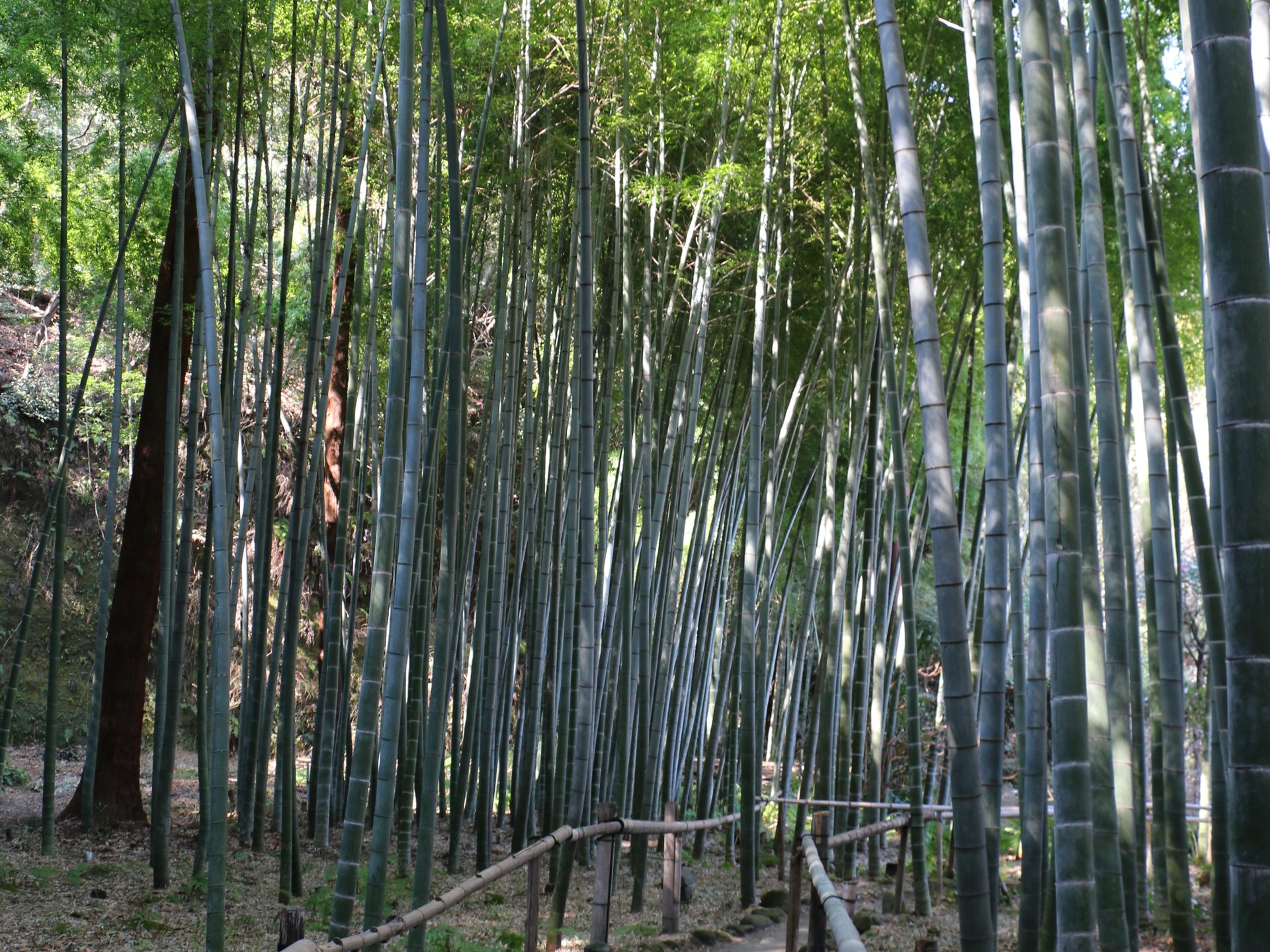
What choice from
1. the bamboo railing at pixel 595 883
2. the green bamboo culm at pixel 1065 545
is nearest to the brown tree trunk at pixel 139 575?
the bamboo railing at pixel 595 883

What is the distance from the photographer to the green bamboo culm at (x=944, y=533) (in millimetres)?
1707

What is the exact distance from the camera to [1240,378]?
3.60 ft

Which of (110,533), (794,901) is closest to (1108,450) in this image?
(794,901)

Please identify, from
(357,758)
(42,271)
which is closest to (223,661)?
(357,758)

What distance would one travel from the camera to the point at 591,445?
3102 millimetres

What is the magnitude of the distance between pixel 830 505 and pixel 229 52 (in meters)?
3.45

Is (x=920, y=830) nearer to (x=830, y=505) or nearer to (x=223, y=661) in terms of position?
(x=830, y=505)

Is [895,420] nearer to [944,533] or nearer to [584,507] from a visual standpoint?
[584,507]

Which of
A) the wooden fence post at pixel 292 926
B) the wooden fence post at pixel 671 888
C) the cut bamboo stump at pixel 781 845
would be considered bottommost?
the cut bamboo stump at pixel 781 845

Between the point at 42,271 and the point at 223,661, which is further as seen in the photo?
the point at 42,271

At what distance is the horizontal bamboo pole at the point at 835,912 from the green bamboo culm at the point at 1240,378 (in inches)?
24.7

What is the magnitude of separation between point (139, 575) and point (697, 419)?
2.98 meters

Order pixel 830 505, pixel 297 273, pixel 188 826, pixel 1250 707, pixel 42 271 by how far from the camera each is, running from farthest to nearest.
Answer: pixel 42 271
pixel 297 273
pixel 188 826
pixel 830 505
pixel 1250 707

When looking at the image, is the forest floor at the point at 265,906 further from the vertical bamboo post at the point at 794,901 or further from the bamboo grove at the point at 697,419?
the vertical bamboo post at the point at 794,901
